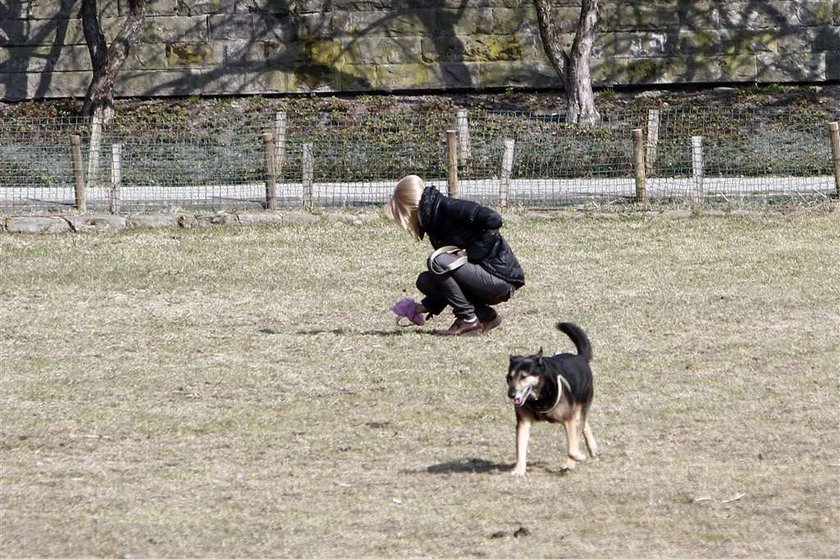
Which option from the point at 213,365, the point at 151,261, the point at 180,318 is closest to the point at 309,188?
the point at 151,261

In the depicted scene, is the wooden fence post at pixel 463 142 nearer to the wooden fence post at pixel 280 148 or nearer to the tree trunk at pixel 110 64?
the wooden fence post at pixel 280 148

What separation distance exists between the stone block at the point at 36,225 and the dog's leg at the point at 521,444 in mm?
11076

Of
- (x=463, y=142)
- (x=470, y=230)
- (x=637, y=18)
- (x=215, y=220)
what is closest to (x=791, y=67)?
(x=637, y=18)

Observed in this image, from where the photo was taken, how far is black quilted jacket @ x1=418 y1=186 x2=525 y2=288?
999 cm

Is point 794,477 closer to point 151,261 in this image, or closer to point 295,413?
point 295,413

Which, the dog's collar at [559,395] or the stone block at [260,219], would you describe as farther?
the stone block at [260,219]

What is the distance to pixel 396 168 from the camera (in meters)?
19.5

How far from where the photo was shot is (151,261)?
14852mm

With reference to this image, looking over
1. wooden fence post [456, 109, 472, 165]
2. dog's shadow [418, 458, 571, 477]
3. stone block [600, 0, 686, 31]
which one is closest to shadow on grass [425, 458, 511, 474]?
dog's shadow [418, 458, 571, 477]

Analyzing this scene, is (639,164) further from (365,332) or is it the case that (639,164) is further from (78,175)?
(365,332)

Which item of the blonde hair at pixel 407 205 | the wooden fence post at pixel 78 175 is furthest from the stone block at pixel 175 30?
the blonde hair at pixel 407 205

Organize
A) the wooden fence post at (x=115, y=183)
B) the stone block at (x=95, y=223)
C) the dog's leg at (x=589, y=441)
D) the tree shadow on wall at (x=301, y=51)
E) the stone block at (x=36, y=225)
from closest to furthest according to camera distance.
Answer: the dog's leg at (x=589, y=441) < the stone block at (x=36, y=225) < the stone block at (x=95, y=223) < the wooden fence post at (x=115, y=183) < the tree shadow on wall at (x=301, y=51)

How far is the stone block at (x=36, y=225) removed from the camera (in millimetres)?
16766

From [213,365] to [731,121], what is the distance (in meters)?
15.6
